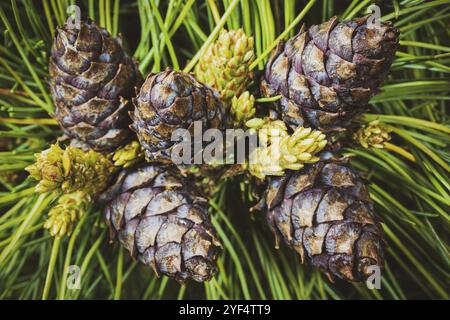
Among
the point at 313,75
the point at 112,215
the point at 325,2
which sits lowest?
the point at 112,215

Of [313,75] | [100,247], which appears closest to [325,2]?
[313,75]

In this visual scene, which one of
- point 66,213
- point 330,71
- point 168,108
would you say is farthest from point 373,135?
point 66,213

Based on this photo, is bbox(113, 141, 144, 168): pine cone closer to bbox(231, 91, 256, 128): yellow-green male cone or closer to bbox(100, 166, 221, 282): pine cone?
bbox(100, 166, 221, 282): pine cone

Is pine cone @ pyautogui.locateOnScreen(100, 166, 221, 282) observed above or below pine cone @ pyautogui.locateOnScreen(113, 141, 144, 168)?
below

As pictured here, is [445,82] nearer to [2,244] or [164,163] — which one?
[164,163]

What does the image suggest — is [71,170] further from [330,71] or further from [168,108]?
[330,71]

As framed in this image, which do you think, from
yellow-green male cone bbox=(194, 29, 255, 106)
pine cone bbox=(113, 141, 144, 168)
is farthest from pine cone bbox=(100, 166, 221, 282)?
yellow-green male cone bbox=(194, 29, 255, 106)

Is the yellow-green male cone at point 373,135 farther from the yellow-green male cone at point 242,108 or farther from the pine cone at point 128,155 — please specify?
the pine cone at point 128,155
